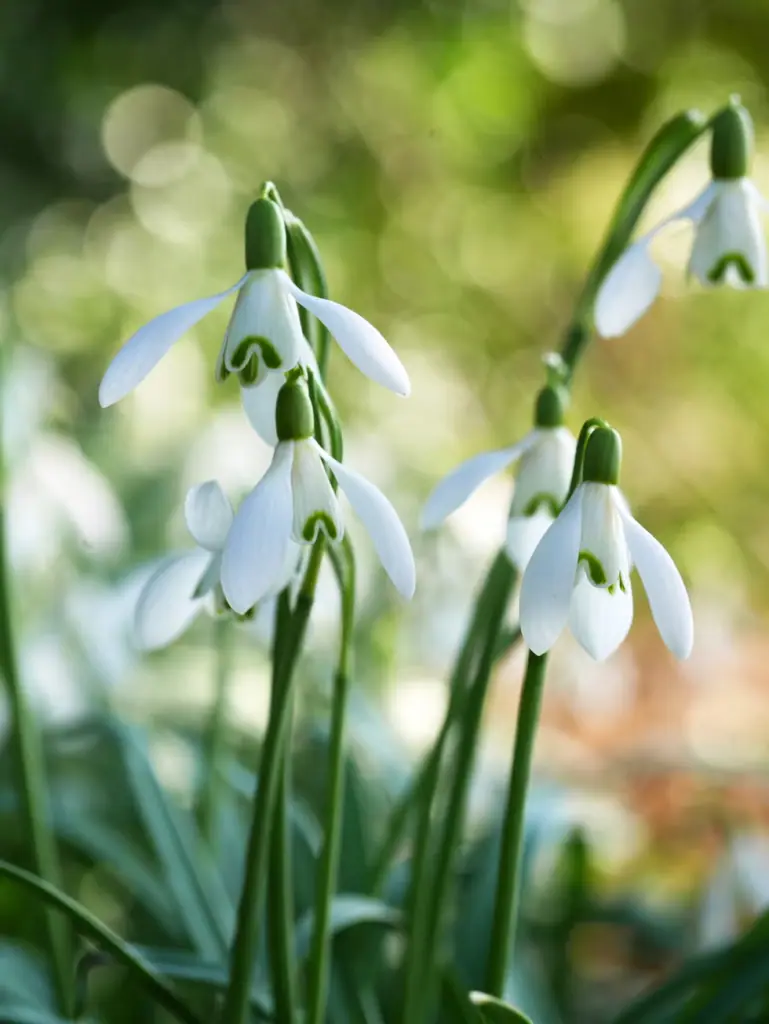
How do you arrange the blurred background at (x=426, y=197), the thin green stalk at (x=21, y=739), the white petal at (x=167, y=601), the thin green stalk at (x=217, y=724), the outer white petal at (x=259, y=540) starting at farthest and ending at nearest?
the blurred background at (x=426, y=197) < the thin green stalk at (x=217, y=724) < the thin green stalk at (x=21, y=739) < the white petal at (x=167, y=601) < the outer white petal at (x=259, y=540)

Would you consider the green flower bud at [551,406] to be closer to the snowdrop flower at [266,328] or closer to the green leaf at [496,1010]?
the snowdrop flower at [266,328]

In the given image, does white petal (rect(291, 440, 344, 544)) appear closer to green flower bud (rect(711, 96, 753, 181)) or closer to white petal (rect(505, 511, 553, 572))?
white petal (rect(505, 511, 553, 572))

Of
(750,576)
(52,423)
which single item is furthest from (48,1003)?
(750,576)

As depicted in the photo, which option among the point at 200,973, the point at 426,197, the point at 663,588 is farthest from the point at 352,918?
the point at 426,197

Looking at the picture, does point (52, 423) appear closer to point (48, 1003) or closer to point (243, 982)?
Result: point (48, 1003)

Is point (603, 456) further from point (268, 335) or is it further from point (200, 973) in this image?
point (200, 973)

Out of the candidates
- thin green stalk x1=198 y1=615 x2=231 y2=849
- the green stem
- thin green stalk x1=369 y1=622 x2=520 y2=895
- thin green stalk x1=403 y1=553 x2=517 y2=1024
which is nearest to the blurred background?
thin green stalk x1=198 y1=615 x2=231 y2=849

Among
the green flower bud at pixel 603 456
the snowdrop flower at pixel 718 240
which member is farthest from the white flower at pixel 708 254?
the green flower bud at pixel 603 456
